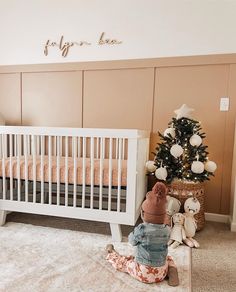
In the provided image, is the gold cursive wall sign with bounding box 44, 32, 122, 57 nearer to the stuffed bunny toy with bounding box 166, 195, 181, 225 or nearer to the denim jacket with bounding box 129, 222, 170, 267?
the stuffed bunny toy with bounding box 166, 195, 181, 225

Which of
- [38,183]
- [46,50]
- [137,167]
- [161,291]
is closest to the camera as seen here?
[161,291]

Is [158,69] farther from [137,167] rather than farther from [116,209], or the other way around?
[116,209]

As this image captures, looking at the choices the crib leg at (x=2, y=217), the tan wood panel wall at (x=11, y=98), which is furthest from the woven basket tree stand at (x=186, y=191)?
the tan wood panel wall at (x=11, y=98)

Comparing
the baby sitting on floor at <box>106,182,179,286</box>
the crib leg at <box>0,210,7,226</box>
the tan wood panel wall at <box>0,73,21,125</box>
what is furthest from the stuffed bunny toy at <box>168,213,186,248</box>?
the tan wood panel wall at <box>0,73,21,125</box>

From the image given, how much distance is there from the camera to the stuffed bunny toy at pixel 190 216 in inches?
70.4

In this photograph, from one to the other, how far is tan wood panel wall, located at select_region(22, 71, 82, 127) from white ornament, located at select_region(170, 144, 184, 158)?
3.68ft

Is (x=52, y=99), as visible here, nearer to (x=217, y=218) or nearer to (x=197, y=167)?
(x=197, y=167)

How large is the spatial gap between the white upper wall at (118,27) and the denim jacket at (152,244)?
66.0 inches

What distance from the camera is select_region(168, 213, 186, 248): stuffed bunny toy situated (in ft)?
5.57

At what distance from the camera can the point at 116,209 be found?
177 centimetres

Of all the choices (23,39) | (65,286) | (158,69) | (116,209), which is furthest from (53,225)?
(23,39)

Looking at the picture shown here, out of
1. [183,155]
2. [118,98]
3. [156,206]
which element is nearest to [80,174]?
[156,206]

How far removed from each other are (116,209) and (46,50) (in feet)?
6.15

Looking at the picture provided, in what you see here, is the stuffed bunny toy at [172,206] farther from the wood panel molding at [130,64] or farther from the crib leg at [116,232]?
the wood panel molding at [130,64]
